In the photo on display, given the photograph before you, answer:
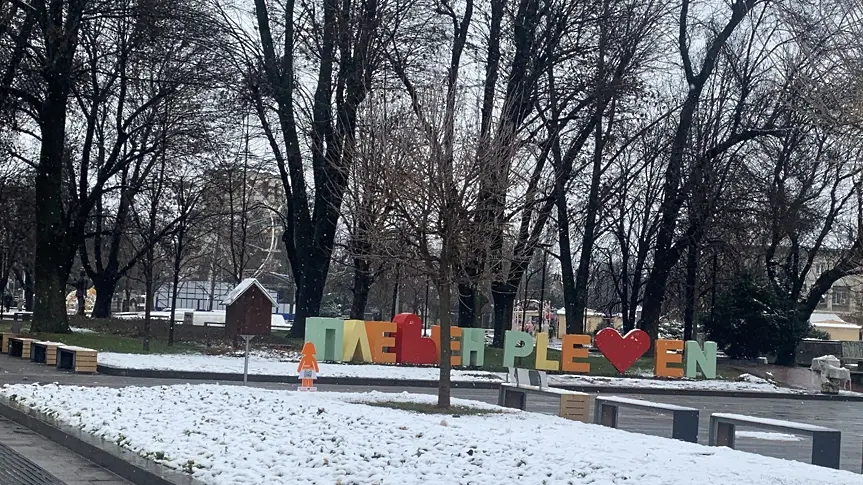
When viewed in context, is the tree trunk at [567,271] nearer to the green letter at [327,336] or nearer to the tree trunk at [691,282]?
the tree trunk at [691,282]

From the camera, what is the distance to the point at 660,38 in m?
38.9

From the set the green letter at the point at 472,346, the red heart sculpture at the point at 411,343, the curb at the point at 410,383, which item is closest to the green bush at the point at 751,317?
the curb at the point at 410,383

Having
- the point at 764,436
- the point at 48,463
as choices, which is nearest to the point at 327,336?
the point at 764,436

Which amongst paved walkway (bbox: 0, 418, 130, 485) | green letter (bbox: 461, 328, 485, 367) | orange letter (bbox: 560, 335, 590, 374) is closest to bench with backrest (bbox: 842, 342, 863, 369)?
orange letter (bbox: 560, 335, 590, 374)

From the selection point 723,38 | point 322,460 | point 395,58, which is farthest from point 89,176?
point 322,460

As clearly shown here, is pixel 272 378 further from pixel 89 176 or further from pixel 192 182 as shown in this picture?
pixel 89 176

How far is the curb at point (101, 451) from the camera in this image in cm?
1074

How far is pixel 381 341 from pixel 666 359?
9615mm

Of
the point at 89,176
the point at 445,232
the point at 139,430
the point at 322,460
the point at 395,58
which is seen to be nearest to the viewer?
the point at 322,460

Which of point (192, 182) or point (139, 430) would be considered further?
point (192, 182)

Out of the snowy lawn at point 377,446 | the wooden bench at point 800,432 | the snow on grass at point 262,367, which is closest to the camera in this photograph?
the snowy lawn at point 377,446

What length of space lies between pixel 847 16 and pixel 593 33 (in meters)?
25.7

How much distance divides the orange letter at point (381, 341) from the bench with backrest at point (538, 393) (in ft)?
42.9

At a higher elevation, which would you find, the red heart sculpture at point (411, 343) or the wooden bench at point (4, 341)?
the red heart sculpture at point (411, 343)
